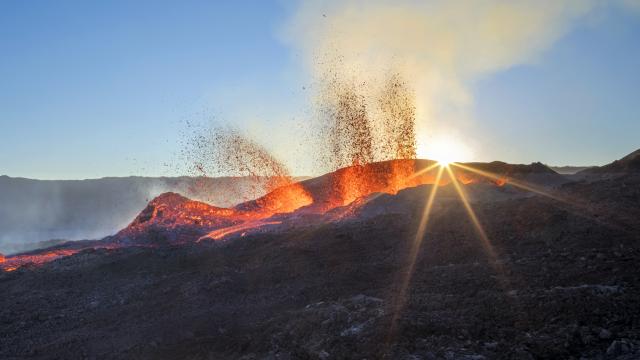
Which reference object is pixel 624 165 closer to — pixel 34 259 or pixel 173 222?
pixel 173 222

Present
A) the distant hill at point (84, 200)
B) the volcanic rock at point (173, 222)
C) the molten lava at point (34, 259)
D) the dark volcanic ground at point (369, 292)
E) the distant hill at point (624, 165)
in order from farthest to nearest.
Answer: the distant hill at point (84, 200) → the distant hill at point (624, 165) → the volcanic rock at point (173, 222) → the molten lava at point (34, 259) → the dark volcanic ground at point (369, 292)

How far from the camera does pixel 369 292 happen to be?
9.09 metres

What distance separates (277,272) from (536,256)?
5.04 meters

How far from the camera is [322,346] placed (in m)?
6.75

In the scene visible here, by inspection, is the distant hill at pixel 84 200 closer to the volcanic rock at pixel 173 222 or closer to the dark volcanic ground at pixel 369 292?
the volcanic rock at pixel 173 222

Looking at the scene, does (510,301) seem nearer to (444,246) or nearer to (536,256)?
(536,256)

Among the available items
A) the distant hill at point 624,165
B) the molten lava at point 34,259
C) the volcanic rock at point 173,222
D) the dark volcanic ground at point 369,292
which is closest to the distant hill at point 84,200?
the volcanic rock at point 173,222

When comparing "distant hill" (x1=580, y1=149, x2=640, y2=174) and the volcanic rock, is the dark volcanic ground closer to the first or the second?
the volcanic rock

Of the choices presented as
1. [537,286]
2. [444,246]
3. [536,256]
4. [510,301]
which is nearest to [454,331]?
[510,301]

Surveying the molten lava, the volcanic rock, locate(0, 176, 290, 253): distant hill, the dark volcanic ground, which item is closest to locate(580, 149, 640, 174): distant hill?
the dark volcanic ground

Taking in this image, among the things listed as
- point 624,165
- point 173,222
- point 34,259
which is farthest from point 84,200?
point 624,165

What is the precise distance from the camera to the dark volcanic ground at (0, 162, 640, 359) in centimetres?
638

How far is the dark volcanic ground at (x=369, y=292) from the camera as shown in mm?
6375

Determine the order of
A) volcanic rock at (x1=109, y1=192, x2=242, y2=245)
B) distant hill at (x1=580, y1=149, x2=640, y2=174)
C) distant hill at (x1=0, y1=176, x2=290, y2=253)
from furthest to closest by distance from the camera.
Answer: distant hill at (x1=0, y1=176, x2=290, y2=253) < distant hill at (x1=580, y1=149, x2=640, y2=174) < volcanic rock at (x1=109, y1=192, x2=242, y2=245)
